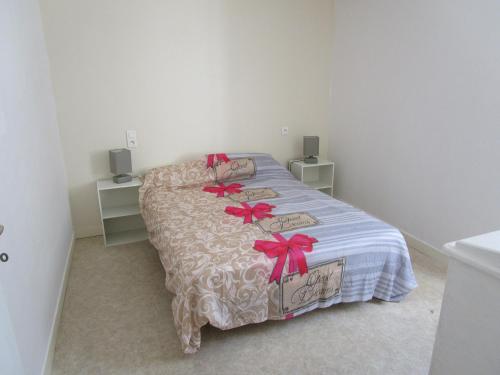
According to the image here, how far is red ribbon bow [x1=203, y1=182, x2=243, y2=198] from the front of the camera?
9.45 ft

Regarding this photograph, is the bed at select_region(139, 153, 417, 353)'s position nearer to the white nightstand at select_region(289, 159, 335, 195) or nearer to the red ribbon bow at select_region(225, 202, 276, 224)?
the red ribbon bow at select_region(225, 202, 276, 224)

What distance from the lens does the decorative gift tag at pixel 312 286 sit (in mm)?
1851

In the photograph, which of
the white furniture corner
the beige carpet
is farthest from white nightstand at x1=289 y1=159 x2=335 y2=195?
the white furniture corner

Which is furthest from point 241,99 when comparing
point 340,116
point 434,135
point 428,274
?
point 428,274

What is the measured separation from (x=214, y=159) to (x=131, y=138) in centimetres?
77

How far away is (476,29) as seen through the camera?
223 cm

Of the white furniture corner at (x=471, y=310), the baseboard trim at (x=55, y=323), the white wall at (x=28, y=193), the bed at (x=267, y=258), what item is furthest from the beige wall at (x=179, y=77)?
the white furniture corner at (x=471, y=310)

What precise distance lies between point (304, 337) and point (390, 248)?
73 cm

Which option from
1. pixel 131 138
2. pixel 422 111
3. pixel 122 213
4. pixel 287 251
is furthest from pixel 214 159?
pixel 422 111

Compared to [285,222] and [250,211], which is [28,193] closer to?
[250,211]

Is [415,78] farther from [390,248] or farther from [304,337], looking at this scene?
[304,337]

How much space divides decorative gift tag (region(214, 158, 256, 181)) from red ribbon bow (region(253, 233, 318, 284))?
1.28 meters

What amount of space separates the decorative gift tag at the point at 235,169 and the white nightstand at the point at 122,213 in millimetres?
706

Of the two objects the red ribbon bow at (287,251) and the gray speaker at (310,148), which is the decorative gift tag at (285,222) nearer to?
the red ribbon bow at (287,251)
